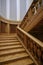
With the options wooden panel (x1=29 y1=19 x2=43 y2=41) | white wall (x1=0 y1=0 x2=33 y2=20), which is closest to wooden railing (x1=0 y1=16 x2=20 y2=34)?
white wall (x1=0 y1=0 x2=33 y2=20)

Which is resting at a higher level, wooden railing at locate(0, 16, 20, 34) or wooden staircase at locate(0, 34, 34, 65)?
wooden railing at locate(0, 16, 20, 34)

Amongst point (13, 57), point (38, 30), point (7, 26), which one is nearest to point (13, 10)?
point (7, 26)

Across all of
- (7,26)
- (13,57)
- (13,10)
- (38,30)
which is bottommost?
(13,57)

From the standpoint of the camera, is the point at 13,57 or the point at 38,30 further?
the point at 38,30

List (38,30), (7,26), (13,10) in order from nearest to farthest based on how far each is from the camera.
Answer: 1. (38,30)
2. (7,26)
3. (13,10)

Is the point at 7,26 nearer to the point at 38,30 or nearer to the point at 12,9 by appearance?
the point at 12,9

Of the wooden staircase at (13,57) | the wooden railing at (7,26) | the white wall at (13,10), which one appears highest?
the white wall at (13,10)

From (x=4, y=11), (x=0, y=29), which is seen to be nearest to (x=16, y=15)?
(x=4, y=11)

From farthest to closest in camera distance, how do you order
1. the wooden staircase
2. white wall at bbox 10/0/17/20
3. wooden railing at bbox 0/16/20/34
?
white wall at bbox 10/0/17/20 < wooden railing at bbox 0/16/20/34 < the wooden staircase

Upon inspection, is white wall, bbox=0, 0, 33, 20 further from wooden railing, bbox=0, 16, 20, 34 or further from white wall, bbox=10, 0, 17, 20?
wooden railing, bbox=0, 16, 20, 34

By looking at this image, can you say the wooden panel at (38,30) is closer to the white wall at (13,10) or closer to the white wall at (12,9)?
the white wall at (12,9)

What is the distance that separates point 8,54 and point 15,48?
490 millimetres

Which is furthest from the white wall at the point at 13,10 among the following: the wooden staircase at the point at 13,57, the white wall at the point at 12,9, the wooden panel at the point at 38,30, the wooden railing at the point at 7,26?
the wooden staircase at the point at 13,57

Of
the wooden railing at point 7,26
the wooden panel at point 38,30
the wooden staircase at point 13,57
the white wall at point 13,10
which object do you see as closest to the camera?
the wooden staircase at point 13,57
